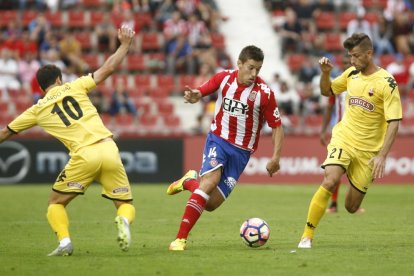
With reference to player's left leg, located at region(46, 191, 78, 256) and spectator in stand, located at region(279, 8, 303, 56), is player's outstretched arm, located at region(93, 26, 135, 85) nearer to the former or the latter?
player's left leg, located at region(46, 191, 78, 256)

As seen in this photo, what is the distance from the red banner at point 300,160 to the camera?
944 inches

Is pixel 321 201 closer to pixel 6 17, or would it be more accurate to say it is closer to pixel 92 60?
pixel 92 60

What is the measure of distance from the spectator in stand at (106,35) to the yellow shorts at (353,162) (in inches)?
661

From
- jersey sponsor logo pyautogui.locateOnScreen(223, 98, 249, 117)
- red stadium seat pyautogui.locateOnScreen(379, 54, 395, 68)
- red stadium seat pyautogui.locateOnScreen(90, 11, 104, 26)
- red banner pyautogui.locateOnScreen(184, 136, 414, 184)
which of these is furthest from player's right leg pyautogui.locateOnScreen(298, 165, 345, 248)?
red stadium seat pyautogui.locateOnScreen(90, 11, 104, 26)

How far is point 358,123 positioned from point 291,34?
1831 cm

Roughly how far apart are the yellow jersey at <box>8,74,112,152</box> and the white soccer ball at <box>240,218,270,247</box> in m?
2.06

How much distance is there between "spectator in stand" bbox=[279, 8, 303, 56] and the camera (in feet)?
96.9

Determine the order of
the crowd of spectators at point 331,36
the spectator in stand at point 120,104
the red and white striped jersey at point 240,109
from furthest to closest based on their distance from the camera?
the crowd of spectators at point 331,36
the spectator in stand at point 120,104
the red and white striped jersey at point 240,109

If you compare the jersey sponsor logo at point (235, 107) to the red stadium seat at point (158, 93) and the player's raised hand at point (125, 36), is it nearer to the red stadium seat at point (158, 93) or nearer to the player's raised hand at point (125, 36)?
the player's raised hand at point (125, 36)

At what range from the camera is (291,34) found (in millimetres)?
29547

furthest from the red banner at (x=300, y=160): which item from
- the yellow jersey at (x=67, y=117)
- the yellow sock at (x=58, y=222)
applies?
the yellow sock at (x=58, y=222)

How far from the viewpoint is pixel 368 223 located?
48.3 ft

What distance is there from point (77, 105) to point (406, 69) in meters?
18.8

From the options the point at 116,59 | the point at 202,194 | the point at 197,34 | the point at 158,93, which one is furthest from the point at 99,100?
the point at 116,59
